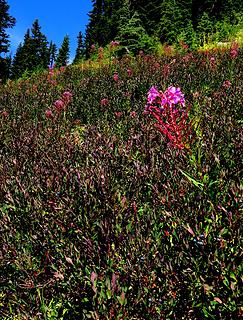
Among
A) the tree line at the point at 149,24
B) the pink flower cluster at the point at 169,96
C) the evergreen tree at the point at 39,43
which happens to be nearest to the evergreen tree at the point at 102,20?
the tree line at the point at 149,24

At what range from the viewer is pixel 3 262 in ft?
7.86

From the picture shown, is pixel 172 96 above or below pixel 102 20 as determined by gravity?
below

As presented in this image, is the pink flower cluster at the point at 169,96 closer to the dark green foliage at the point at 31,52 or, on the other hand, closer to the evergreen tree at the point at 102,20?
the evergreen tree at the point at 102,20

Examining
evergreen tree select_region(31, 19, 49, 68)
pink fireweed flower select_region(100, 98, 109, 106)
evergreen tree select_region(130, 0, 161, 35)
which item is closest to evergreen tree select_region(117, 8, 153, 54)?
pink fireweed flower select_region(100, 98, 109, 106)

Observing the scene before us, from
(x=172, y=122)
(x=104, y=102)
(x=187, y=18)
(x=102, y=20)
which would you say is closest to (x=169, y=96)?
(x=172, y=122)

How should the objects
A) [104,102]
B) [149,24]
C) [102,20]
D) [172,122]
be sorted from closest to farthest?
[172,122] → [104,102] → [149,24] → [102,20]

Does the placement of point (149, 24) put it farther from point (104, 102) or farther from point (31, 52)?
point (31, 52)

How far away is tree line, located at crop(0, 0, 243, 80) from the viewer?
17.5m

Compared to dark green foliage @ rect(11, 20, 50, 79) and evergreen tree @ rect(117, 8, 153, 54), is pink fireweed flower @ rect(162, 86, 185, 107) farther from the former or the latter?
dark green foliage @ rect(11, 20, 50, 79)

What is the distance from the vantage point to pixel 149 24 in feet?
103

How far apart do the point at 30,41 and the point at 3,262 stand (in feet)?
226

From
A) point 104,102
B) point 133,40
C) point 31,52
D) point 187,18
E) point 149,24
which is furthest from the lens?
point 31,52

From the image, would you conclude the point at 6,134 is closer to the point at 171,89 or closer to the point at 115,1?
the point at 171,89

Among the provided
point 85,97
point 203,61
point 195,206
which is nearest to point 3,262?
point 195,206
